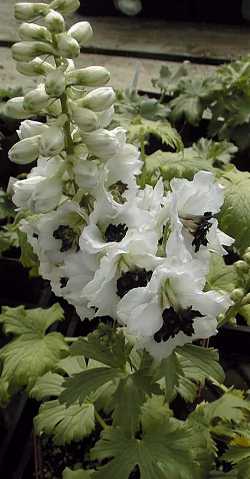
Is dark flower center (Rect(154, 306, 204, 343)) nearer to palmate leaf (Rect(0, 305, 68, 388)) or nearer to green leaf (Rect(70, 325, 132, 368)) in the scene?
green leaf (Rect(70, 325, 132, 368))

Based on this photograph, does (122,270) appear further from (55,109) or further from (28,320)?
(28,320)

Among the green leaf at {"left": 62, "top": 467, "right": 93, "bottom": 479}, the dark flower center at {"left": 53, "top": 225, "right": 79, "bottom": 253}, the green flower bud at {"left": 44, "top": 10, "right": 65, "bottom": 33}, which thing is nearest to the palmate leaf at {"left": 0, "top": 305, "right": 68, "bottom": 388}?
the green leaf at {"left": 62, "top": 467, "right": 93, "bottom": 479}

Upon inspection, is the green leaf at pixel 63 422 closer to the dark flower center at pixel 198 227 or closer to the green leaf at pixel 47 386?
the green leaf at pixel 47 386

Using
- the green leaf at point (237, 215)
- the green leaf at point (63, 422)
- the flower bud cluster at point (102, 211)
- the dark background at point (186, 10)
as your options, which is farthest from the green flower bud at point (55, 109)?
the dark background at point (186, 10)

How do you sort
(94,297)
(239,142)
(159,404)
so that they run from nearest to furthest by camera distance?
(94,297) < (159,404) < (239,142)

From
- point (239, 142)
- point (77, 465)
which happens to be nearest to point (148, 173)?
point (77, 465)

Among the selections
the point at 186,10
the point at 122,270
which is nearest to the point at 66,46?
the point at 122,270

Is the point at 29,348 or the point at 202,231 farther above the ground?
the point at 202,231

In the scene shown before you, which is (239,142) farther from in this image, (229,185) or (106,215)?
(106,215)
